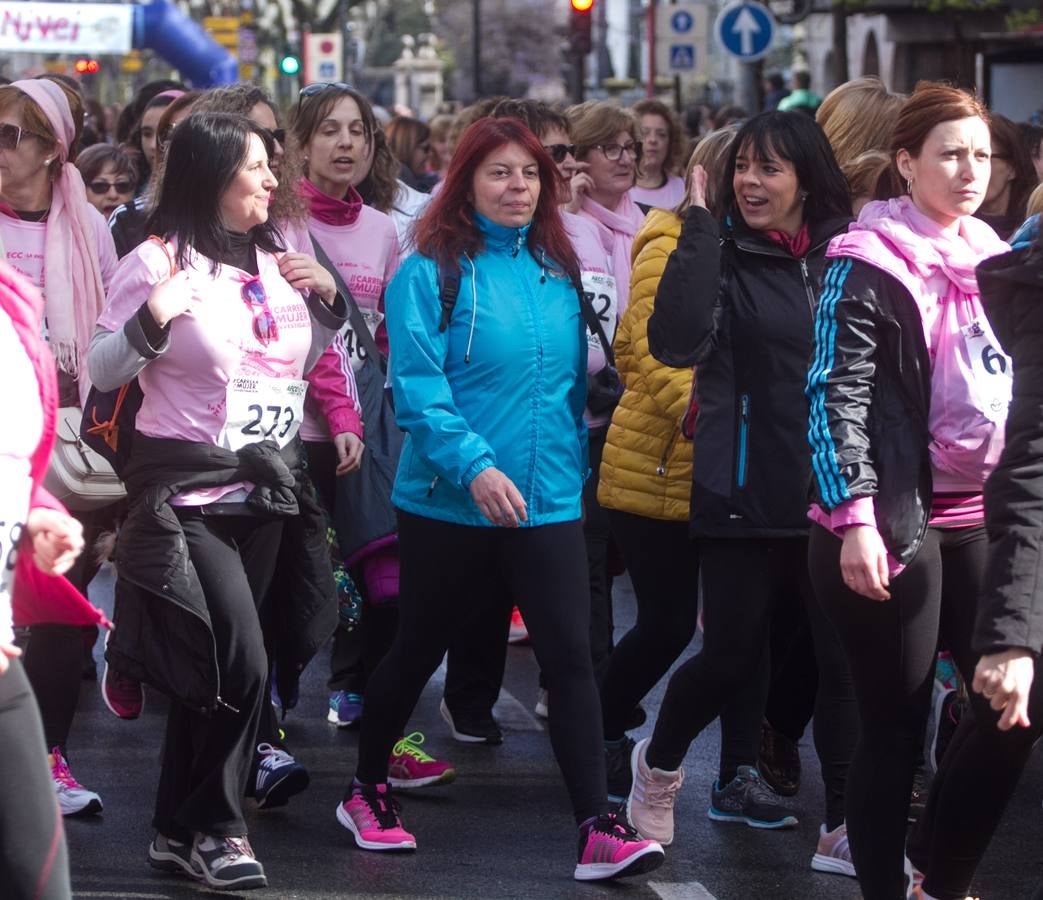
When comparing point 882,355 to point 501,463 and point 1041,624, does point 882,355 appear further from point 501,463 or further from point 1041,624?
point 501,463

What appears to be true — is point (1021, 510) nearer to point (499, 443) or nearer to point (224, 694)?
point (499, 443)

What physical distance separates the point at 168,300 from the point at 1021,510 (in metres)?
2.20

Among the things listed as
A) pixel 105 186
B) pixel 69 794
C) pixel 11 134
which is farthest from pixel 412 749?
pixel 105 186

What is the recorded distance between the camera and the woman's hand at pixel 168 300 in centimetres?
493

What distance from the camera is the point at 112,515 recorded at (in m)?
6.46

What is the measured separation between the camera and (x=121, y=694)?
20.1 feet

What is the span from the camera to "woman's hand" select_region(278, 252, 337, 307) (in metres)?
5.36

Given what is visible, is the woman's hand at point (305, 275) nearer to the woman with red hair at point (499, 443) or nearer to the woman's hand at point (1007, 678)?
the woman with red hair at point (499, 443)

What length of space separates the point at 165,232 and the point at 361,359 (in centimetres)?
152

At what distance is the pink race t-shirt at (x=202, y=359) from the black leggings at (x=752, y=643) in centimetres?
126

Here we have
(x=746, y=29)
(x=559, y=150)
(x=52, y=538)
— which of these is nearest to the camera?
(x=52, y=538)

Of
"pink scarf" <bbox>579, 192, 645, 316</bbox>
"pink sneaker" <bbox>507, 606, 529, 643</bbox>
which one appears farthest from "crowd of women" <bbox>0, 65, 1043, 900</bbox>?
"pink sneaker" <bbox>507, 606, 529, 643</bbox>

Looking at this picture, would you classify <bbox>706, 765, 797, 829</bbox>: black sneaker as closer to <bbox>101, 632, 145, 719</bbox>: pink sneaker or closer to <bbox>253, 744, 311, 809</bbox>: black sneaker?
<bbox>253, 744, 311, 809</bbox>: black sneaker

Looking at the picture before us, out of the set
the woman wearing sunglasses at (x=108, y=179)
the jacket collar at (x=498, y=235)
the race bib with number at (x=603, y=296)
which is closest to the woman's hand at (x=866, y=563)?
the jacket collar at (x=498, y=235)
